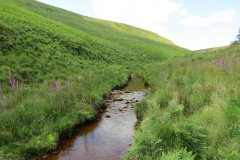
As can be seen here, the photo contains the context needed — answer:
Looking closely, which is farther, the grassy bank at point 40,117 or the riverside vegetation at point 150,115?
the grassy bank at point 40,117

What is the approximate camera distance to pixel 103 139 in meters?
10.7

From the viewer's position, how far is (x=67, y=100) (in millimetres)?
12844

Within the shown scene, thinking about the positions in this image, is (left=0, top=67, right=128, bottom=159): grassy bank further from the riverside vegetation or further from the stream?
the stream

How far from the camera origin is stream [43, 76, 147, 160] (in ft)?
30.0

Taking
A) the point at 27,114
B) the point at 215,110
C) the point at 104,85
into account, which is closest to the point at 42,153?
the point at 27,114

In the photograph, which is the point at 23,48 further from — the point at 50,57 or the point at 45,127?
the point at 45,127

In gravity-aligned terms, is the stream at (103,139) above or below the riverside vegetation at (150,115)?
below

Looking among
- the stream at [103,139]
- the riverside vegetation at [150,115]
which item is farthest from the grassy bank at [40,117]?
the stream at [103,139]

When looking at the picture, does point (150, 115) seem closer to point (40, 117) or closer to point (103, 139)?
point (103, 139)

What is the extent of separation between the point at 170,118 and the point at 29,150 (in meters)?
→ 4.21

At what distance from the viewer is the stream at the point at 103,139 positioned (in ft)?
30.0

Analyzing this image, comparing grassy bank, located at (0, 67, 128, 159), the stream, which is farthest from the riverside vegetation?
the stream

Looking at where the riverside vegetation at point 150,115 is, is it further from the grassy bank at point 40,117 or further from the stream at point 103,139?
the stream at point 103,139

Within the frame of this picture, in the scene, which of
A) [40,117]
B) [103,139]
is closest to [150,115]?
[103,139]
